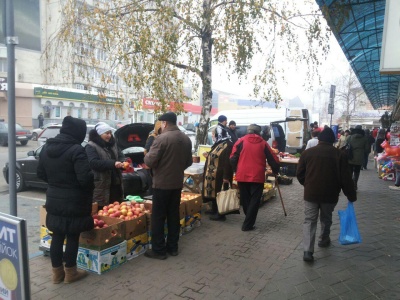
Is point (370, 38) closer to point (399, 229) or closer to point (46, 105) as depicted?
point (399, 229)

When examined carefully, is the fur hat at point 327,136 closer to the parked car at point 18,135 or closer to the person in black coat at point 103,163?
the person in black coat at point 103,163

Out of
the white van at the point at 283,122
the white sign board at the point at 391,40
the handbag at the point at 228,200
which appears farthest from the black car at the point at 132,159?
the white van at the point at 283,122

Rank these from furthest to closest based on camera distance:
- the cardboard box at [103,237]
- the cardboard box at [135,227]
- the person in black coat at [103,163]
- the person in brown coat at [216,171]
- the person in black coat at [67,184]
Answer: the person in brown coat at [216,171], the person in black coat at [103,163], the cardboard box at [135,227], the cardboard box at [103,237], the person in black coat at [67,184]

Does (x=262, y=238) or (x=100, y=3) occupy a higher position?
(x=100, y=3)

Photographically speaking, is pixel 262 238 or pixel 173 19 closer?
pixel 262 238

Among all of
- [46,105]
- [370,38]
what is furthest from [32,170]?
[46,105]

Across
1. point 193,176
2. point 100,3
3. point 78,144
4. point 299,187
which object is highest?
point 100,3

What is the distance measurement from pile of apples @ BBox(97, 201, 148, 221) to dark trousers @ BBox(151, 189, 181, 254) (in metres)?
0.31

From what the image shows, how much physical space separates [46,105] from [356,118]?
33.3 meters

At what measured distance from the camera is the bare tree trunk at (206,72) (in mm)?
9141

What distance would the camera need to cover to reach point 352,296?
145 inches

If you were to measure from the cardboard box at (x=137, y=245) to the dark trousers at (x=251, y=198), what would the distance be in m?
1.88

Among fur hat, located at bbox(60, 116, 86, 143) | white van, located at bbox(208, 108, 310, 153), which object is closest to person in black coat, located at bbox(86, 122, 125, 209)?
fur hat, located at bbox(60, 116, 86, 143)

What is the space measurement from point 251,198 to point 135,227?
2198mm
